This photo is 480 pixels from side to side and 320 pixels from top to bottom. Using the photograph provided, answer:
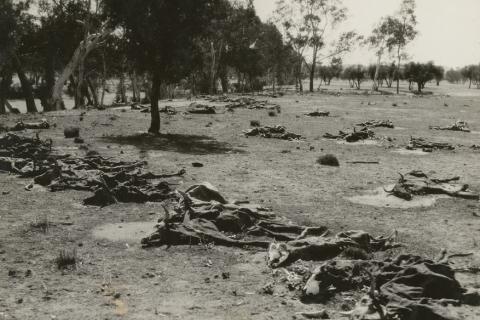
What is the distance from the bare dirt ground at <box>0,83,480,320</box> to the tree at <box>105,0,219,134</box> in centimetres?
285

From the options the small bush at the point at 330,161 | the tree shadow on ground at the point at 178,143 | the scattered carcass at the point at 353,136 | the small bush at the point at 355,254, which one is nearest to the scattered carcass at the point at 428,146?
the scattered carcass at the point at 353,136

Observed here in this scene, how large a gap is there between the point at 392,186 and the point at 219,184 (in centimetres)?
412

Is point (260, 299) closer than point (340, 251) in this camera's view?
Yes

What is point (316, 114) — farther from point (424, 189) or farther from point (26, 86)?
point (26, 86)

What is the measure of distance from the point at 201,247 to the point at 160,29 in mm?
12815

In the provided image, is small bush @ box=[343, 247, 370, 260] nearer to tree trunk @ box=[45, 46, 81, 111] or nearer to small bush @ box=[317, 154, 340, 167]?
small bush @ box=[317, 154, 340, 167]

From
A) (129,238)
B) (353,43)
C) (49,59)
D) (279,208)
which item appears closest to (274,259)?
(129,238)

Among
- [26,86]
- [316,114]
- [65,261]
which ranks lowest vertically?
[65,261]

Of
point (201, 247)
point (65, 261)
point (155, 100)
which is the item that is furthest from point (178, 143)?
point (65, 261)

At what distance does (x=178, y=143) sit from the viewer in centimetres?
1966

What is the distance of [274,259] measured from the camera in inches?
301

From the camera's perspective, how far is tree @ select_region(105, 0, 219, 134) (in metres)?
18.9

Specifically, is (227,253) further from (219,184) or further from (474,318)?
(219,184)

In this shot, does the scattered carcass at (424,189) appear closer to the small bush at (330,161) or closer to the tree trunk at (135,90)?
the small bush at (330,161)
